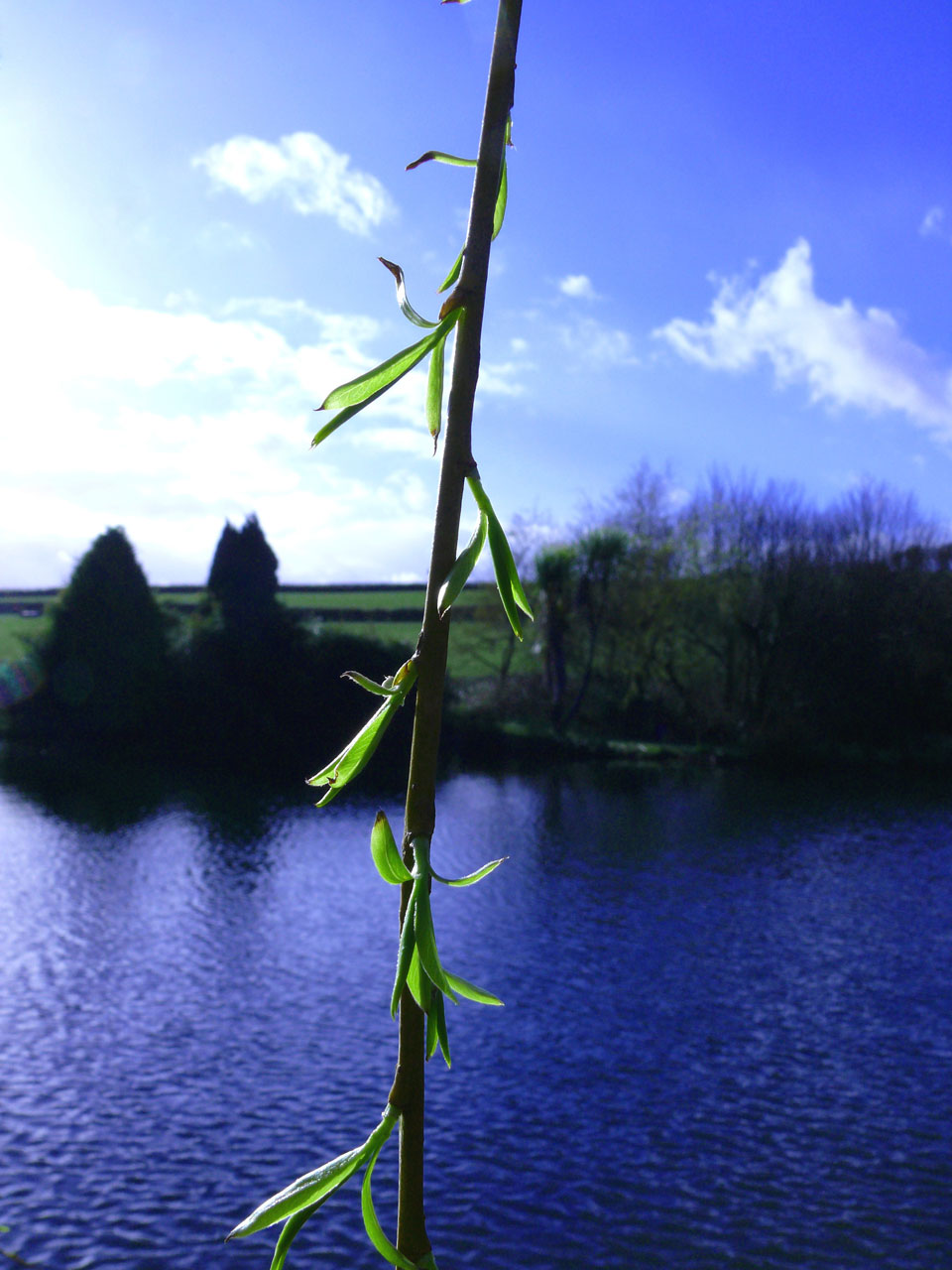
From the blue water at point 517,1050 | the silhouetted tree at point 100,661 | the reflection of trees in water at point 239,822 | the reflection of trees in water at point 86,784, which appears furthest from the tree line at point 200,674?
the blue water at point 517,1050

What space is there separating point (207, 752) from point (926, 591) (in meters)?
19.1

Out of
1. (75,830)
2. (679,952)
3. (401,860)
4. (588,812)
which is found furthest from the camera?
(588,812)

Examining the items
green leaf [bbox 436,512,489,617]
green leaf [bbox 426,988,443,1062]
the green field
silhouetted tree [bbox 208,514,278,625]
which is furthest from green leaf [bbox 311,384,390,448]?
silhouetted tree [bbox 208,514,278,625]

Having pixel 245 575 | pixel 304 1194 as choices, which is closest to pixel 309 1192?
pixel 304 1194

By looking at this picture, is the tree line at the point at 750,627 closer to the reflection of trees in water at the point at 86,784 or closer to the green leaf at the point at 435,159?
the reflection of trees in water at the point at 86,784

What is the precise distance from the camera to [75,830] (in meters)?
18.3

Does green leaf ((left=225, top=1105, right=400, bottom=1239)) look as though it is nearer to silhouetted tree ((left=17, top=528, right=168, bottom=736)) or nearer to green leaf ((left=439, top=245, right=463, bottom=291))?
green leaf ((left=439, top=245, right=463, bottom=291))

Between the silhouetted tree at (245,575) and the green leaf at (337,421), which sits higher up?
the silhouetted tree at (245,575)

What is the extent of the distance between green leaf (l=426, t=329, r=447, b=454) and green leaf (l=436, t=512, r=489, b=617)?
0.11 metres

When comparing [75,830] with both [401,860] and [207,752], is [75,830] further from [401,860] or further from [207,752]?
[401,860]

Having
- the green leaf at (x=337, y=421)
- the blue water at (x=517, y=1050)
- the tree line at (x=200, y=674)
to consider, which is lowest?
the blue water at (x=517, y=1050)

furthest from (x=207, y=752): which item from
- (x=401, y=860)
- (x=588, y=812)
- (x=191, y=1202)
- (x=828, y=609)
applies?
(x=401, y=860)

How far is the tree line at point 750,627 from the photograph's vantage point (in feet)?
89.8

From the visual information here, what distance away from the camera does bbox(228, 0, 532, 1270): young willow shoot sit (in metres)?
0.62
